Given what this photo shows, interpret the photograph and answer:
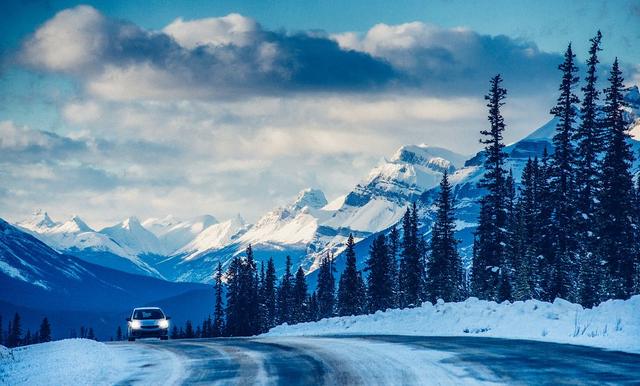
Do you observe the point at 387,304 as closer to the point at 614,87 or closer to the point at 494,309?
the point at 614,87

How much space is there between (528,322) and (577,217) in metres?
30.2

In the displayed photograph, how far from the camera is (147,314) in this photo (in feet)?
138

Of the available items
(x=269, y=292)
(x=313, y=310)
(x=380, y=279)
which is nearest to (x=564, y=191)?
(x=380, y=279)

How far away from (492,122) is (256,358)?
43453mm

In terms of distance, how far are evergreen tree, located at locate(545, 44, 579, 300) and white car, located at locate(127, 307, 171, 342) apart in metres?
26.5

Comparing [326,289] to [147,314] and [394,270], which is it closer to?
[394,270]

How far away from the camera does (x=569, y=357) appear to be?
16453 mm

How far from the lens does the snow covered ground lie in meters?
15.4

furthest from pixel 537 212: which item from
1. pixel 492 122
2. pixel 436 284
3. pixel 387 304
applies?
pixel 387 304

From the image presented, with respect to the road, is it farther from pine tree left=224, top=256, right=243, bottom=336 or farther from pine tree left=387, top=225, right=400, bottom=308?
pine tree left=224, top=256, right=243, bottom=336

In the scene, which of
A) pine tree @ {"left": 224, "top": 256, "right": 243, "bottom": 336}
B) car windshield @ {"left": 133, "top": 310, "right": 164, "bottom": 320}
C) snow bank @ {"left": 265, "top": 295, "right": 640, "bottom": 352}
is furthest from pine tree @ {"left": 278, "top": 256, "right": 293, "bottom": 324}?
snow bank @ {"left": 265, "top": 295, "right": 640, "bottom": 352}

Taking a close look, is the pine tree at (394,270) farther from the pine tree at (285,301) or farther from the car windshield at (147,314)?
the car windshield at (147,314)

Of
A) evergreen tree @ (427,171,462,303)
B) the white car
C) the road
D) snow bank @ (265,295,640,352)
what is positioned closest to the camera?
the road

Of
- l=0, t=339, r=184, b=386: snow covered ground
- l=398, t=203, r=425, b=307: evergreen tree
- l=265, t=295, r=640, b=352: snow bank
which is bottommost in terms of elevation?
l=0, t=339, r=184, b=386: snow covered ground
